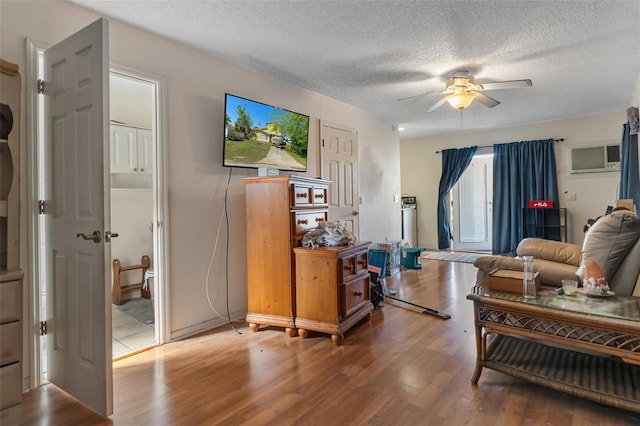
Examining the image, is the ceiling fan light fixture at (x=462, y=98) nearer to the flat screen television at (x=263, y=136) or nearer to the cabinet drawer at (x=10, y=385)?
the flat screen television at (x=263, y=136)

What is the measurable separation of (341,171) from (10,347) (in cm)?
356

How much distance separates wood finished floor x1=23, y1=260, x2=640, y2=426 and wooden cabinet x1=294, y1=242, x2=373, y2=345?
13 centimetres

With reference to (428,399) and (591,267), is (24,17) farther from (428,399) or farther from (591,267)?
(591,267)

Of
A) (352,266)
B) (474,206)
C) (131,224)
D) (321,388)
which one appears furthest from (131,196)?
(474,206)

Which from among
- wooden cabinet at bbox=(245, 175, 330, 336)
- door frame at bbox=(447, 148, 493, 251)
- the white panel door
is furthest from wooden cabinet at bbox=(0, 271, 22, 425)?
door frame at bbox=(447, 148, 493, 251)

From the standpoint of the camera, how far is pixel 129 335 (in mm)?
2871

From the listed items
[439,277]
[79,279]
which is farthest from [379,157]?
[79,279]

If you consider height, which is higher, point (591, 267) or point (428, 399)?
point (591, 267)

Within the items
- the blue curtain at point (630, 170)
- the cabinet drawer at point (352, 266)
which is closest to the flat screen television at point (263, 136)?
the cabinet drawer at point (352, 266)

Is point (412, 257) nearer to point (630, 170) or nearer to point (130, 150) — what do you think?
point (630, 170)

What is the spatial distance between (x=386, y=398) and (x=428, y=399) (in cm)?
22

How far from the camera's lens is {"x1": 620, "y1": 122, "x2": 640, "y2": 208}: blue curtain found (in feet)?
13.6

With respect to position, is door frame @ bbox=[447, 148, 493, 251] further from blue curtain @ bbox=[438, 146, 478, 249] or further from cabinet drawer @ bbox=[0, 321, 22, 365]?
cabinet drawer @ bbox=[0, 321, 22, 365]

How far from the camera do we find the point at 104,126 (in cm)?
171
